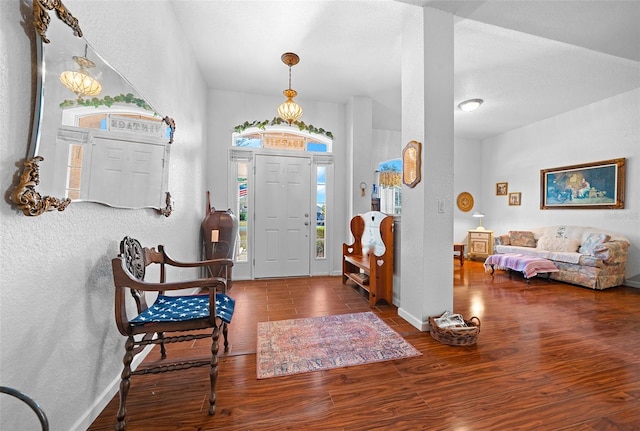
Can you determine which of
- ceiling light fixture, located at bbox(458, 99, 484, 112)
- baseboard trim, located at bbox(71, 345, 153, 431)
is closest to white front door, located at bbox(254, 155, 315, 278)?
baseboard trim, located at bbox(71, 345, 153, 431)

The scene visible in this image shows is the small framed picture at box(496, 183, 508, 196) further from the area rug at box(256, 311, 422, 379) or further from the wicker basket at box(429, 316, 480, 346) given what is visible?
the area rug at box(256, 311, 422, 379)

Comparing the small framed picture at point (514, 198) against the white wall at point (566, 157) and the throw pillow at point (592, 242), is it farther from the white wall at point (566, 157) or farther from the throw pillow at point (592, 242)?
the throw pillow at point (592, 242)

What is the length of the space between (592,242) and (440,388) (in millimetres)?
4548

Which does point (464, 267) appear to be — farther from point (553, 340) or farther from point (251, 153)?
point (251, 153)

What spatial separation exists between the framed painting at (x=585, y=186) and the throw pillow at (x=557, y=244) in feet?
2.31

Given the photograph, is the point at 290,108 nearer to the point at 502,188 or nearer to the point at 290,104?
the point at 290,104

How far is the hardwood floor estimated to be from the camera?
140 cm

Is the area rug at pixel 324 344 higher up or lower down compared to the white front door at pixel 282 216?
lower down

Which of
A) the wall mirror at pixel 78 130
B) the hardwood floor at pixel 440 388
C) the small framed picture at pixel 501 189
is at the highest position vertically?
the small framed picture at pixel 501 189

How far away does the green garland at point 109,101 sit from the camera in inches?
46.6

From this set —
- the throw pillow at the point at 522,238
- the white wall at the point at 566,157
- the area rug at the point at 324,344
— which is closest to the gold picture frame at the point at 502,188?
the white wall at the point at 566,157

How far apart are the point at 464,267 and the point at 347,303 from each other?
11.8 feet

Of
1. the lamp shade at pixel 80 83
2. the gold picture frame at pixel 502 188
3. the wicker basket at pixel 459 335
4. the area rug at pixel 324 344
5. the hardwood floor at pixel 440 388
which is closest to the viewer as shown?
the lamp shade at pixel 80 83

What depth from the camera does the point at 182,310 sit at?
1.62 meters
